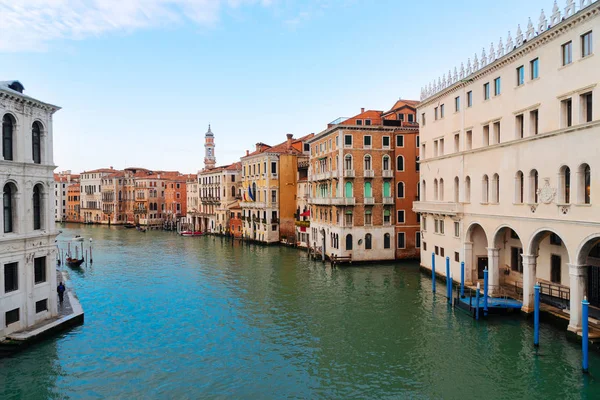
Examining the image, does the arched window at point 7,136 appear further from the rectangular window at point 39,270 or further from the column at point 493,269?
the column at point 493,269

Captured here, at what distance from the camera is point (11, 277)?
14.5 m

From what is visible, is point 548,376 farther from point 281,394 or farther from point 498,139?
point 498,139

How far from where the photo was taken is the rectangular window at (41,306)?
1575cm

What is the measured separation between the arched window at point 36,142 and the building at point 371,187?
65.8 ft

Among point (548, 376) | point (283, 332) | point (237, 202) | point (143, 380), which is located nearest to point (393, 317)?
point (283, 332)

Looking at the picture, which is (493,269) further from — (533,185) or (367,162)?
(367,162)

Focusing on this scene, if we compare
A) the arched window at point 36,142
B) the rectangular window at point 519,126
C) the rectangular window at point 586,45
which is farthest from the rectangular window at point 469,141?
the arched window at point 36,142

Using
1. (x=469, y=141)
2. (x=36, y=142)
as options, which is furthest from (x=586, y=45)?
(x=36, y=142)

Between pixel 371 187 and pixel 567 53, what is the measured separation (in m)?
18.2

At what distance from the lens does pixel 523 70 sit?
17.6 m

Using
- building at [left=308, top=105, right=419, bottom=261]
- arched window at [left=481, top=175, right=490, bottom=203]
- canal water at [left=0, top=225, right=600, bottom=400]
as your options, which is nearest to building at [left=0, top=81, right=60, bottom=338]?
canal water at [left=0, top=225, right=600, bottom=400]

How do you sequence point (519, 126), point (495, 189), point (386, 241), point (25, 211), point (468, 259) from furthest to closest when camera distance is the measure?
point (386, 241)
point (468, 259)
point (495, 189)
point (519, 126)
point (25, 211)

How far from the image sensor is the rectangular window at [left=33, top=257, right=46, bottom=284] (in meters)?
15.6

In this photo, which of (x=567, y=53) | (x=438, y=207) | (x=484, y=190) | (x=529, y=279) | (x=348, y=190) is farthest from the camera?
(x=348, y=190)
